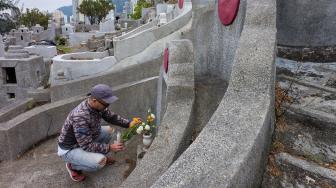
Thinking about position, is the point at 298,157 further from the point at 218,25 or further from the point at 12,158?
the point at 12,158

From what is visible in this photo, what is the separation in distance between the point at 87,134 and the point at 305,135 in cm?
253

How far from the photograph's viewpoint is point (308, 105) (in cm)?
353

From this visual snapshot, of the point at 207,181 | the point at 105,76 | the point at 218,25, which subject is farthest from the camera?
the point at 105,76

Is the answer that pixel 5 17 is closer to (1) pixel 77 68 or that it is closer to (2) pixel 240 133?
(1) pixel 77 68

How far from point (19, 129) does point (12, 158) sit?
0.55 m

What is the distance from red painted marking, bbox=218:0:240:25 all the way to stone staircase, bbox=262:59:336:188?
1.04 meters

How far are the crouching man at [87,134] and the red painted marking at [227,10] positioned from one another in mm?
1747

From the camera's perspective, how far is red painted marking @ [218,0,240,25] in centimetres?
400

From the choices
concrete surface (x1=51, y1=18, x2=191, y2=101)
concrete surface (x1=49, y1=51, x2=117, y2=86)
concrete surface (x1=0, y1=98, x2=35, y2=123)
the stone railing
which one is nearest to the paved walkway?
concrete surface (x1=0, y1=98, x2=35, y2=123)

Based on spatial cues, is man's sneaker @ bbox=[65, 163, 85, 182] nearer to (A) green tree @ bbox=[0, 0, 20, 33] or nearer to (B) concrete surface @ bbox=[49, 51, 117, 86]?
(B) concrete surface @ bbox=[49, 51, 117, 86]

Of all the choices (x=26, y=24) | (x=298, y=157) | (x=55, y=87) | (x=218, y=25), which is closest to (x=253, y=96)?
(x=298, y=157)

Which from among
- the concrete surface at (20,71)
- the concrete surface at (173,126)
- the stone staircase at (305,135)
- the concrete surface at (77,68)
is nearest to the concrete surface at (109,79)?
the concrete surface at (77,68)

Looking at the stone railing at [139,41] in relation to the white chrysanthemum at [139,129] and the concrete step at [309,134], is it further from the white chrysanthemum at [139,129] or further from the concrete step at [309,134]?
the concrete step at [309,134]

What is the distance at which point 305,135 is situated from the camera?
3107 mm
